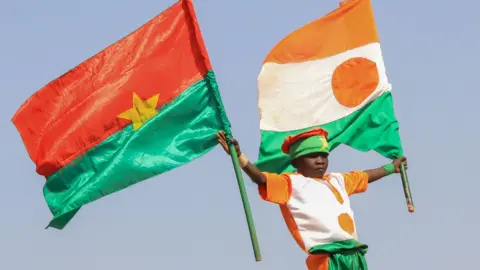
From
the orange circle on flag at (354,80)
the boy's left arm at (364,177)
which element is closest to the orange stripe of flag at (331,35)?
the orange circle on flag at (354,80)

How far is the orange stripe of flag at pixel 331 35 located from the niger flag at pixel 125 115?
62.7 inches

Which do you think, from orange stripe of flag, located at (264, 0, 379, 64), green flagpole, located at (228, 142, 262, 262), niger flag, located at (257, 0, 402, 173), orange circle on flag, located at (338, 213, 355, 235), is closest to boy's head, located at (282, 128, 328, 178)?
orange circle on flag, located at (338, 213, 355, 235)

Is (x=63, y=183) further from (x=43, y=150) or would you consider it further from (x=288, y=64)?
(x=288, y=64)

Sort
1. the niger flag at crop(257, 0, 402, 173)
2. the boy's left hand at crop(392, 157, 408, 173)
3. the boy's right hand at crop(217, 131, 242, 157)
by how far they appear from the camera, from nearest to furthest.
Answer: the boy's right hand at crop(217, 131, 242, 157) → the boy's left hand at crop(392, 157, 408, 173) → the niger flag at crop(257, 0, 402, 173)

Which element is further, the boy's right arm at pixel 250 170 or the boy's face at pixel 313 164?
the boy's face at pixel 313 164

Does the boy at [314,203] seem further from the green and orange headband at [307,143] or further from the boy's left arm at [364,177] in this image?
the boy's left arm at [364,177]

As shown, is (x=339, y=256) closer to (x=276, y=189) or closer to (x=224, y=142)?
(x=276, y=189)

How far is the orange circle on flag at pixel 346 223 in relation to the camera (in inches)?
485

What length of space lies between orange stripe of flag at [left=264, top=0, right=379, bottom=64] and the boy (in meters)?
2.09

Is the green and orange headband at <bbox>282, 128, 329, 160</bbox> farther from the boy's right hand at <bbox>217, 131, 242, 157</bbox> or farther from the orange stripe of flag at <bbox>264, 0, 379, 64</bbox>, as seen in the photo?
the orange stripe of flag at <bbox>264, 0, 379, 64</bbox>

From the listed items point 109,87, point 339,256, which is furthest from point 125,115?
point 339,256

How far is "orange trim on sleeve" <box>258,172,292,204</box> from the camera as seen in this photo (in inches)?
485

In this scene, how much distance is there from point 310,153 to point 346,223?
81 cm

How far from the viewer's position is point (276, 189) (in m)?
12.3
